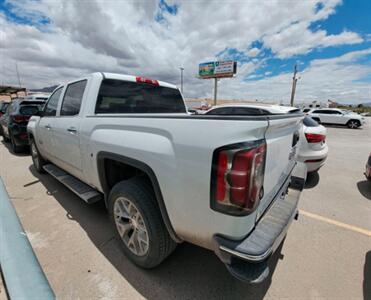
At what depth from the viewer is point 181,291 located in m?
1.85

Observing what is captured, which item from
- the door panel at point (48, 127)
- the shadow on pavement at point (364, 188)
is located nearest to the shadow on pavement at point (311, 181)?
the shadow on pavement at point (364, 188)

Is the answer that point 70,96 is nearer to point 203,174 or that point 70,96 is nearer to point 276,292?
point 203,174

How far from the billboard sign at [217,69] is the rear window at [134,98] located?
121 feet

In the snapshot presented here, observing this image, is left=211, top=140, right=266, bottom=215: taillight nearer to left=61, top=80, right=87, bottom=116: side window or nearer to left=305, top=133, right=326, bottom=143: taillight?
left=61, top=80, right=87, bottom=116: side window

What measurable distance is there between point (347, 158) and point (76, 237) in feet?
26.8

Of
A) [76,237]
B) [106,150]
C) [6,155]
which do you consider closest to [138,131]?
[106,150]

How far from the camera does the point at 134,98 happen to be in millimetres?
2965

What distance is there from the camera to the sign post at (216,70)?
120 feet

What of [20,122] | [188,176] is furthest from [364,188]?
[20,122]

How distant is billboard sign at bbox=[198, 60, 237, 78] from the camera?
1441 inches

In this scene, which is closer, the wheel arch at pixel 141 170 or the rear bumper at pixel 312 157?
the wheel arch at pixel 141 170

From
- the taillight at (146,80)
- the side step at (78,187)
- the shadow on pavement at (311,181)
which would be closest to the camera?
the side step at (78,187)

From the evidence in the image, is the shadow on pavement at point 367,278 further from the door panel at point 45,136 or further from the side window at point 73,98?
the door panel at point 45,136

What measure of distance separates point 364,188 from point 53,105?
6.57 meters
